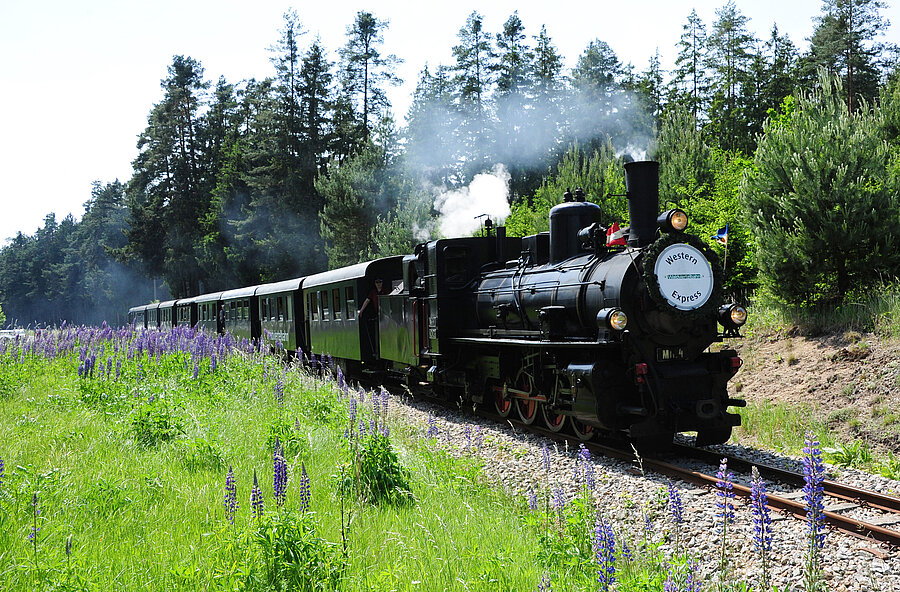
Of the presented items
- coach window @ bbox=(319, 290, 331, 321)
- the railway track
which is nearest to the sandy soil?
the railway track

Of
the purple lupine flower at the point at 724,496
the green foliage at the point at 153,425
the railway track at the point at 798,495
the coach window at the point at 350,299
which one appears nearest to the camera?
the purple lupine flower at the point at 724,496

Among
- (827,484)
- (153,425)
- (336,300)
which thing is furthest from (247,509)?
(336,300)

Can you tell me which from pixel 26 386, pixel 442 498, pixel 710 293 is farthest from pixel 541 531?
pixel 26 386

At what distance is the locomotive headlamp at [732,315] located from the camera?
7.77 metres

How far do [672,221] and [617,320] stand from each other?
137 cm

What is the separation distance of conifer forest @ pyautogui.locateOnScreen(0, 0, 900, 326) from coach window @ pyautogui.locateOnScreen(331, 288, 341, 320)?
360 cm

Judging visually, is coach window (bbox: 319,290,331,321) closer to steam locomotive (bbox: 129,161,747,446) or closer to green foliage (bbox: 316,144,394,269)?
steam locomotive (bbox: 129,161,747,446)

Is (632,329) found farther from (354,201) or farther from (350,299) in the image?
(354,201)

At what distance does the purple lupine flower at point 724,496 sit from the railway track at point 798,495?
1.36 ft

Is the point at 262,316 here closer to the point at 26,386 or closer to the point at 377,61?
the point at 26,386

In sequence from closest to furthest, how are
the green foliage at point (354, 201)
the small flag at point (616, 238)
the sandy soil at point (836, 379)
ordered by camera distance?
1. the small flag at point (616, 238)
2. the sandy soil at point (836, 379)
3. the green foliage at point (354, 201)

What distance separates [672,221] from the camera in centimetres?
760

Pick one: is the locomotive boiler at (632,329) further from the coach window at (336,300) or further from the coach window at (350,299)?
the coach window at (336,300)

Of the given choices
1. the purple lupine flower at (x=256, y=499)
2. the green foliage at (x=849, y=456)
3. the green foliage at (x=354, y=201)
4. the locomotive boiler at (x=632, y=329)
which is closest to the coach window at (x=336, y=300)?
the locomotive boiler at (x=632, y=329)
